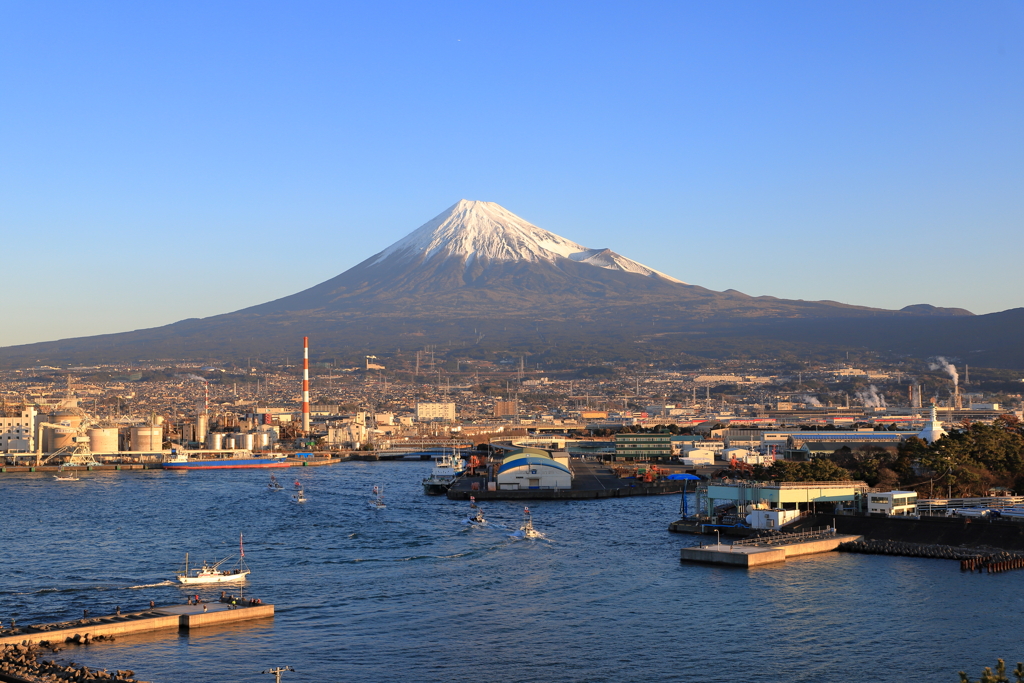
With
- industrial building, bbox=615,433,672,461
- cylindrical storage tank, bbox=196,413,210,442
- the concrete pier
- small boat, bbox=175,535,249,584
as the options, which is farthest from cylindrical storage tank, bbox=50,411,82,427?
the concrete pier

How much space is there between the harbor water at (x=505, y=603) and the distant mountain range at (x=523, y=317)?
106362 millimetres

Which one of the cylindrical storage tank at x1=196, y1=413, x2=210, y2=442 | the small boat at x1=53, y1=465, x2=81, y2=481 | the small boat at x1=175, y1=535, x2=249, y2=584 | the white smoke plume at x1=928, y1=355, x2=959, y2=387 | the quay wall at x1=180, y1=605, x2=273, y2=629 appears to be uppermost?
the white smoke plume at x1=928, y1=355, x2=959, y2=387

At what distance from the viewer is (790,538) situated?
23594mm

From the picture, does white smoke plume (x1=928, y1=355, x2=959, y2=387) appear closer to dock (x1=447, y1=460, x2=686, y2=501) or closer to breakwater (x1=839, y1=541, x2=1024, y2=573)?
dock (x1=447, y1=460, x2=686, y2=501)

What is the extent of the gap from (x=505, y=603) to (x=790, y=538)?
25.8ft

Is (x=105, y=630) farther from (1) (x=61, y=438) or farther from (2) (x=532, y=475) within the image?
(1) (x=61, y=438)

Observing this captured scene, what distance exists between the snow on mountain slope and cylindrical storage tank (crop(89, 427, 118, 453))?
352ft

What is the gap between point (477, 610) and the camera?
699 inches

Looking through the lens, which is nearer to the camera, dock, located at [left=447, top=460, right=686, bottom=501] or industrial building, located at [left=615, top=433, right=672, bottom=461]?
dock, located at [left=447, top=460, right=686, bottom=501]

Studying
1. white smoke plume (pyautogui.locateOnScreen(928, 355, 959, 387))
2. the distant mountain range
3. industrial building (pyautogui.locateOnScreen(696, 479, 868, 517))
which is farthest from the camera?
the distant mountain range

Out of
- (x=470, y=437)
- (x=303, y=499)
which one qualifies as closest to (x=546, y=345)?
(x=470, y=437)

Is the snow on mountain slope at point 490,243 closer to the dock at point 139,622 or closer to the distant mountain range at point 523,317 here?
the distant mountain range at point 523,317

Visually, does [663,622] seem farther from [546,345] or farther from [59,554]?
[546,345]

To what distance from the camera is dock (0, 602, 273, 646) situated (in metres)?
14.8
